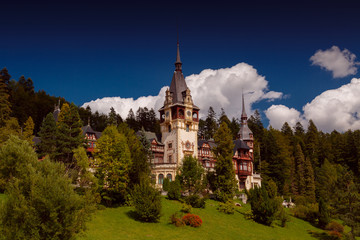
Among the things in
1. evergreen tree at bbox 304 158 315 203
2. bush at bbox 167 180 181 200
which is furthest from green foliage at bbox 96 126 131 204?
evergreen tree at bbox 304 158 315 203

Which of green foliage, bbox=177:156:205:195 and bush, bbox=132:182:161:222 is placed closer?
bush, bbox=132:182:161:222

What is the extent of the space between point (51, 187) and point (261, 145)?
3259 inches

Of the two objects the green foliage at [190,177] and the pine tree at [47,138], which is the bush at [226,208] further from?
the pine tree at [47,138]

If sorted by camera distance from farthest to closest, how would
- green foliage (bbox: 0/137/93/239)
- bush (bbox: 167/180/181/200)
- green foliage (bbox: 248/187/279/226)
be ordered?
bush (bbox: 167/180/181/200)
green foliage (bbox: 248/187/279/226)
green foliage (bbox: 0/137/93/239)

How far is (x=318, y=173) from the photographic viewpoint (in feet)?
274

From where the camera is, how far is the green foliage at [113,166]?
127 ft

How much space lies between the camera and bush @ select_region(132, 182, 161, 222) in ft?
116

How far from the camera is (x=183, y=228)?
115 feet

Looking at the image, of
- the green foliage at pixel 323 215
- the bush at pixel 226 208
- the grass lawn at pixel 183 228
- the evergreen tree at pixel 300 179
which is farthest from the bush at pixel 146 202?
the evergreen tree at pixel 300 179

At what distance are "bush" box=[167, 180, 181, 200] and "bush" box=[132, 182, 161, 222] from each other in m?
9.41

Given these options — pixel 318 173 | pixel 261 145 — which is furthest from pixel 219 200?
pixel 261 145

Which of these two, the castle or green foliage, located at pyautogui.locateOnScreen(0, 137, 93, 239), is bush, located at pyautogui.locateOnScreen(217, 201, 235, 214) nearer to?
the castle

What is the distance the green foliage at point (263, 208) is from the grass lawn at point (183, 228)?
1.27 meters

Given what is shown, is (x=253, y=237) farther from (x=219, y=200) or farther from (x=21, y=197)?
(x=21, y=197)
